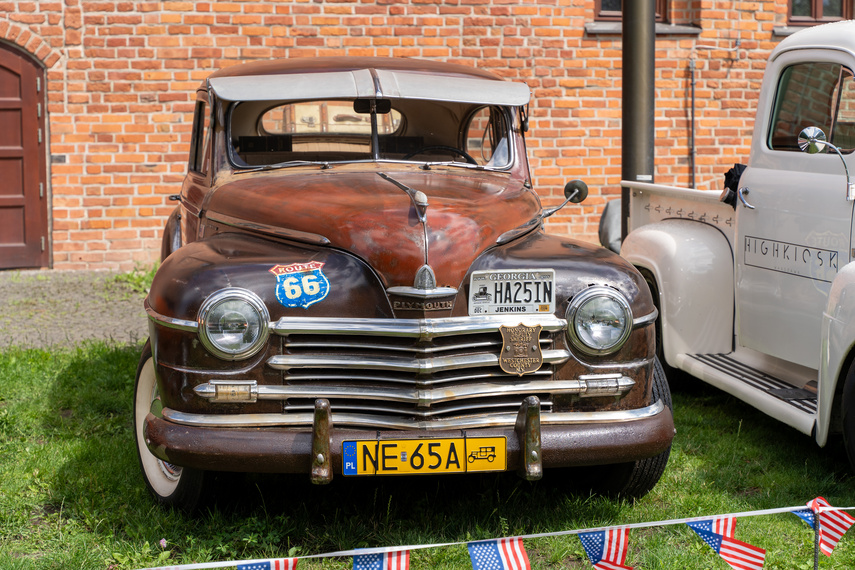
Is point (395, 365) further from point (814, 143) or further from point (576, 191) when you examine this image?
point (814, 143)

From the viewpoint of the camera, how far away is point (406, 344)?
304 centimetres

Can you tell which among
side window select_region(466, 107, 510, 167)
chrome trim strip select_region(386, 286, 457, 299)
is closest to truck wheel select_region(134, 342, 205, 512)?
chrome trim strip select_region(386, 286, 457, 299)

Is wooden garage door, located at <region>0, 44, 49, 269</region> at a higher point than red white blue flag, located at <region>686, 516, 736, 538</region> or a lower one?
higher

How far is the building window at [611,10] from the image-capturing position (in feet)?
30.5

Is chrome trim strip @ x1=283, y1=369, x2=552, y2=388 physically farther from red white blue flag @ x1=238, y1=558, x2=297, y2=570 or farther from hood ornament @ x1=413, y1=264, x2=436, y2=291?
red white blue flag @ x1=238, y1=558, x2=297, y2=570

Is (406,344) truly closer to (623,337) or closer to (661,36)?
(623,337)

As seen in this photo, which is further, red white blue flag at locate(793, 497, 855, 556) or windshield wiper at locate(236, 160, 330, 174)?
windshield wiper at locate(236, 160, 330, 174)

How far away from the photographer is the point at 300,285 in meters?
3.05

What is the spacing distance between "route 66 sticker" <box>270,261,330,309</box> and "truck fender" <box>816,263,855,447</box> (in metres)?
1.95

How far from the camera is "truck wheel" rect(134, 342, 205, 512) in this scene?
3361mm

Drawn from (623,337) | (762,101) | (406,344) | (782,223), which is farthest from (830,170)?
(406,344)

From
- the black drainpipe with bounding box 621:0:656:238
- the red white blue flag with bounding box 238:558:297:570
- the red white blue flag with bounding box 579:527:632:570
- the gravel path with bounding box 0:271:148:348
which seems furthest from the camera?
the gravel path with bounding box 0:271:148:348

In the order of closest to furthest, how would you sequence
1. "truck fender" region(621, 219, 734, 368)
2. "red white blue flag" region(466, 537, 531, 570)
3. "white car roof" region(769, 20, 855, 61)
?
"red white blue flag" region(466, 537, 531, 570)
"white car roof" region(769, 20, 855, 61)
"truck fender" region(621, 219, 734, 368)

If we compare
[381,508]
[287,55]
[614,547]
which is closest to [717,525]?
[614,547]
